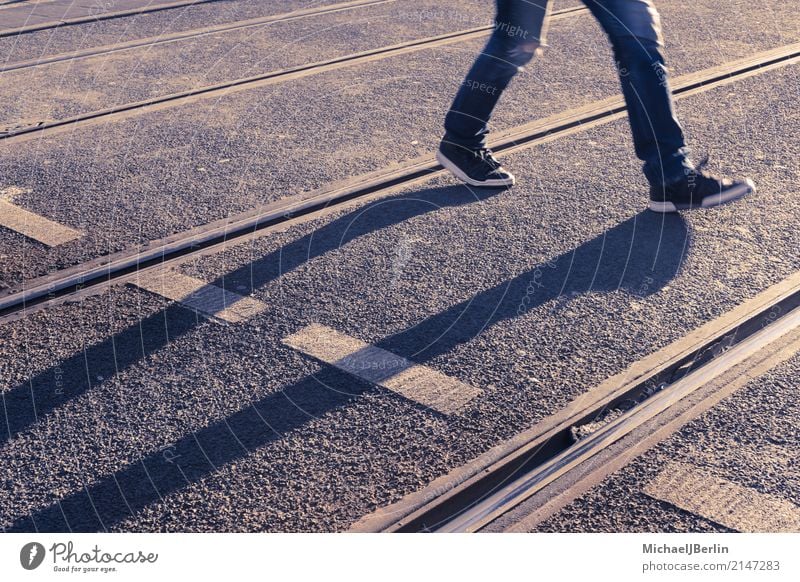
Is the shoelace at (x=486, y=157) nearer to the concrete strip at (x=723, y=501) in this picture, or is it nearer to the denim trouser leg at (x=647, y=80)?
the denim trouser leg at (x=647, y=80)

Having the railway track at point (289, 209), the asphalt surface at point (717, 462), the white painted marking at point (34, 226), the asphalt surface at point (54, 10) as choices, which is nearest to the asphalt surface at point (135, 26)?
the asphalt surface at point (54, 10)

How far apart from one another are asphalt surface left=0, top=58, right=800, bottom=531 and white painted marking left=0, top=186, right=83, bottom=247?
0.70 m

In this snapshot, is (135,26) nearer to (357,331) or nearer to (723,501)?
(357,331)

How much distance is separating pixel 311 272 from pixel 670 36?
4.86 m

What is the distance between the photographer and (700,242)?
457 cm

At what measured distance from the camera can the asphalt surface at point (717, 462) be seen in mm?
2832

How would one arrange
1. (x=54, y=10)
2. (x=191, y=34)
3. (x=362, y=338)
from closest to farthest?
1. (x=362, y=338)
2. (x=191, y=34)
3. (x=54, y=10)

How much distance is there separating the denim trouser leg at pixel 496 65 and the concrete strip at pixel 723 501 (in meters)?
2.61

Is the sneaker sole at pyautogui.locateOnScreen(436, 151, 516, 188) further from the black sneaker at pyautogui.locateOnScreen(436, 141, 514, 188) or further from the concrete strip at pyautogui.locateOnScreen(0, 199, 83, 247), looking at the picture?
the concrete strip at pyautogui.locateOnScreen(0, 199, 83, 247)

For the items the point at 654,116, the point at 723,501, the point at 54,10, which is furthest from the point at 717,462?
the point at 54,10

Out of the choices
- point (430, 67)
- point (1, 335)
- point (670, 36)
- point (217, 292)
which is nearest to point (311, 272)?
point (217, 292)

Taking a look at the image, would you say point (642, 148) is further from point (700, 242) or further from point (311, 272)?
point (311, 272)

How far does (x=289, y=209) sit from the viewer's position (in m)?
5.00

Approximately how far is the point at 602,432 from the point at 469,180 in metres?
2.22
